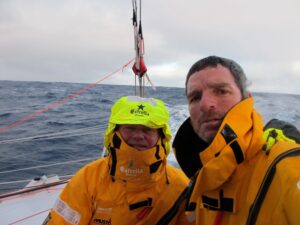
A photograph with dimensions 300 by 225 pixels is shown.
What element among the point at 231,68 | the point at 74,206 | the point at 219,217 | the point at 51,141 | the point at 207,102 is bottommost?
the point at 51,141

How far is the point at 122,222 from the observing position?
2184 millimetres

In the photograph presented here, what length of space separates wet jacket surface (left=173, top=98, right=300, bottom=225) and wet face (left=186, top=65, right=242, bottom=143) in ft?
0.39

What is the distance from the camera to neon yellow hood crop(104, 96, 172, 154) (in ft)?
6.97

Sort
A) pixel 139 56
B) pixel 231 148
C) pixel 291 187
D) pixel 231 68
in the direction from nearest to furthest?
pixel 291 187
pixel 231 148
pixel 231 68
pixel 139 56

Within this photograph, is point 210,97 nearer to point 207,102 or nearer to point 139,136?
point 207,102

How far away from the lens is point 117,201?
2.19 metres

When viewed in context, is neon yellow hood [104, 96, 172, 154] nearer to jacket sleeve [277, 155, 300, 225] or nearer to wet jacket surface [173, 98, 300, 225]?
wet jacket surface [173, 98, 300, 225]

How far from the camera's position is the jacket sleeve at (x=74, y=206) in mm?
2189

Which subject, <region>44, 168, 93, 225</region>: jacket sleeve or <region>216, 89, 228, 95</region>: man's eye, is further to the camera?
<region>44, 168, 93, 225</region>: jacket sleeve

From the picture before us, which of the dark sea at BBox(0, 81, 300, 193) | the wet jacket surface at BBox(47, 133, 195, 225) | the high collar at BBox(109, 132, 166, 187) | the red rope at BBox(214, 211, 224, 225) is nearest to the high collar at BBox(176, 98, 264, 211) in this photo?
the red rope at BBox(214, 211, 224, 225)

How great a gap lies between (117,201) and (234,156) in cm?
118

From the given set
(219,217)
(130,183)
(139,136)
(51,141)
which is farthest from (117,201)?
(51,141)

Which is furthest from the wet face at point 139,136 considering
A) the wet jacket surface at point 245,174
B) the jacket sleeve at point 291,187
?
the jacket sleeve at point 291,187

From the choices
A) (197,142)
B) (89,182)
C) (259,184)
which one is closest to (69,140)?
(89,182)
